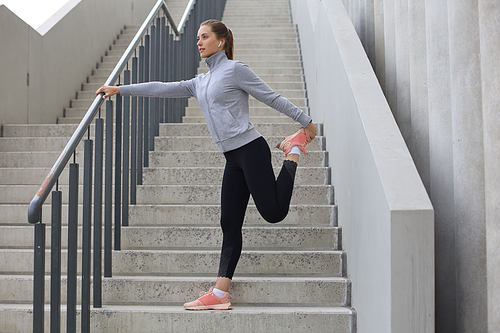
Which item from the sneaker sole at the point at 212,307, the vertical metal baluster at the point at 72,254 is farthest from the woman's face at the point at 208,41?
the sneaker sole at the point at 212,307

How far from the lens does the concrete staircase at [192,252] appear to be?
6.55 feet

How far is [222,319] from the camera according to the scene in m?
1.98

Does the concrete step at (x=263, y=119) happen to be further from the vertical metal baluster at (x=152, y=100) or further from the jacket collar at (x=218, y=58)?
the jacket collar at (x=218, y=58)

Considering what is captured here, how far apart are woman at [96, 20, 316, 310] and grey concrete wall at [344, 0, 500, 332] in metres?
0.55

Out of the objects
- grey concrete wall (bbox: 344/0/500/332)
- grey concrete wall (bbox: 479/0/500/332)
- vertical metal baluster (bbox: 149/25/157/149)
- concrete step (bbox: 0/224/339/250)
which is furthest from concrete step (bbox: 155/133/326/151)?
grey concrete wall (bbox: 479/0/500/332)

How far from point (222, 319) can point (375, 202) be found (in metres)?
0.92

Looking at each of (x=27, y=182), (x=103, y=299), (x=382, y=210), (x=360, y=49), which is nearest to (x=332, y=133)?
(x=360, y=49)

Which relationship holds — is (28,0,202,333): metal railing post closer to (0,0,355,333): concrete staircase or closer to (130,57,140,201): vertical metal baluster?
(130,57,140,201): vertical metal baluster

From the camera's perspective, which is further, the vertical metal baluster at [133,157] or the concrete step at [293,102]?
the concrete step at [293,102]

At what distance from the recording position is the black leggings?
72.7 inches

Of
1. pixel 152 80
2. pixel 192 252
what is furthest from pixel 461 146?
pixel 152 80

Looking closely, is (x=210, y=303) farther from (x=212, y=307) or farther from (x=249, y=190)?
(x=249, y=190)

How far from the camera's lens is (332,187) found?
273cm

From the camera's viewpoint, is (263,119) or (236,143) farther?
(263,119)
